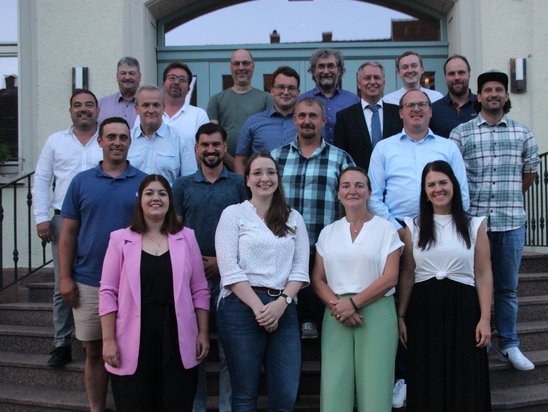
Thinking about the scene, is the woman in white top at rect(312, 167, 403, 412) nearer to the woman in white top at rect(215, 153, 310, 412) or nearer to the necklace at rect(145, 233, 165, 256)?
the woman in white top at rect(215, 153, 310, 412)

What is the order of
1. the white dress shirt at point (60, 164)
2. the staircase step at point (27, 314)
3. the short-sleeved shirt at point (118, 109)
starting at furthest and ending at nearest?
1. the staircase step at point (27, 314)
2. the short-sleeved shirt at point (118, 109)
3. the white dress shirt at point (60, 164)

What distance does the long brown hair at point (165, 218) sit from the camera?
3756mm

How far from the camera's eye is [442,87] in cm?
789

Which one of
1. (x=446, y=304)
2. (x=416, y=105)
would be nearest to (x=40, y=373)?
(x=446, y=304)

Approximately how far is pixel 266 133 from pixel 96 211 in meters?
1.34

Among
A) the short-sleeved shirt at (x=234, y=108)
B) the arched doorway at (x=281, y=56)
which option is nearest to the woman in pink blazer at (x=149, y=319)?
the short-sleeved shirt at (x=234, y=108)

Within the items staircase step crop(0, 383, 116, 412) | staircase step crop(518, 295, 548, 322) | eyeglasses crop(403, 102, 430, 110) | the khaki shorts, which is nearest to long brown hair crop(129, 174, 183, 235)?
the khaki shorts

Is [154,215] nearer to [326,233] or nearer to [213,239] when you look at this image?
[213,239]

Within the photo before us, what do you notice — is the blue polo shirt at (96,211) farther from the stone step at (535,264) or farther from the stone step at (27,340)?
the stone step at (535,264)

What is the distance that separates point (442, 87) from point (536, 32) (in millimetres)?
1126

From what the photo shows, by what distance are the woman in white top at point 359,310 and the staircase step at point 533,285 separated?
2.60m

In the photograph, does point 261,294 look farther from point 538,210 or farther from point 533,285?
→ point 538,210

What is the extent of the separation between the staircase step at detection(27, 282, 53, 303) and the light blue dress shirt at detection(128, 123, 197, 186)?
6.68ft

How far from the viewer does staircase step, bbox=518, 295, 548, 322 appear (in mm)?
5566
